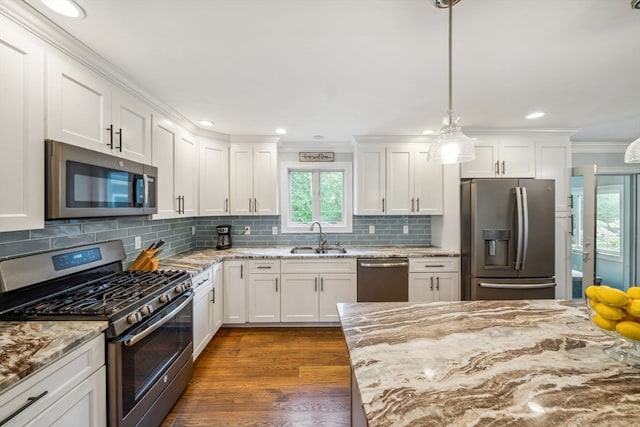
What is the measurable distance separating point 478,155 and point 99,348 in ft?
12.1

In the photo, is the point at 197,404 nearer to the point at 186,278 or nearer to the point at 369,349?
the point at 186,278

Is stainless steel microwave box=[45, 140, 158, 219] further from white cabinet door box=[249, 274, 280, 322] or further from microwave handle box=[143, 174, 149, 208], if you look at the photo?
white cabinet door box=[249, 274, 280, 322]

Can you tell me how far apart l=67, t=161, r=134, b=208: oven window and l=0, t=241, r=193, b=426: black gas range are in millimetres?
401

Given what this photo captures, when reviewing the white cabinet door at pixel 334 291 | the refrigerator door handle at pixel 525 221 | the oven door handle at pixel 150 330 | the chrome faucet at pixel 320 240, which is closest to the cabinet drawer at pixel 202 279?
the oven door handle at pixel 150 330

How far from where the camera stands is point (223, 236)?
11.3 feet

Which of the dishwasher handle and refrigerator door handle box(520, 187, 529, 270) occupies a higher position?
refrigerator door handle box(520, 187, 529, 270)

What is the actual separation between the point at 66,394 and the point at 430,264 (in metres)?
3.07

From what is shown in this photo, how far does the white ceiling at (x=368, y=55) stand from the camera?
1.26 m

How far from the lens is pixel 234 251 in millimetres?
3312

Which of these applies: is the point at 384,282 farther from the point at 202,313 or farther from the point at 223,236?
the point at 223,236

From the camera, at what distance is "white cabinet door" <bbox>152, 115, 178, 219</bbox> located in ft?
7.46

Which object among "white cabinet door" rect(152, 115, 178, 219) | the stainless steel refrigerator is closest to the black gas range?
"white cabinet door" rect(152, 115, 178, 219)

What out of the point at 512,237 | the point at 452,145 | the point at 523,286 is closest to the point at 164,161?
the point at 452,145

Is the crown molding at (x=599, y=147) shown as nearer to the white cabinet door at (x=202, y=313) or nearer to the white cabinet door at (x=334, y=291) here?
the white cabinet door at (x=334, y=291)
